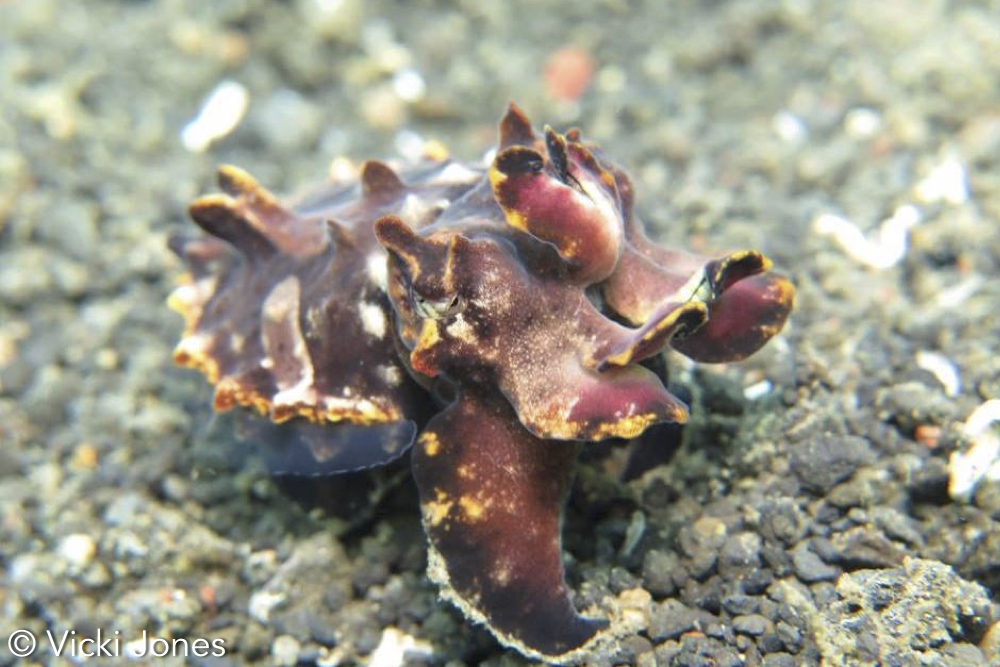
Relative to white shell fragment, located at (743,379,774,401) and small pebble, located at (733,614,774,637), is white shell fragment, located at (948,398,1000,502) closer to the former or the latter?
white shell fragment, located at (743,379,774,401)

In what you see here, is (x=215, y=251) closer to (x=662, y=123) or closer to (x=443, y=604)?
(x=443, y=604)

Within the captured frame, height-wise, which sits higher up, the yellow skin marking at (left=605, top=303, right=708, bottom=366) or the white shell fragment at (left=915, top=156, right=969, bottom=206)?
the yellow skin marking at (left=605, top=303, right=708, bottom=366)

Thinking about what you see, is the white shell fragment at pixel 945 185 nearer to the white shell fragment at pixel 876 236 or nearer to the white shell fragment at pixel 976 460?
the white shell fragment at pixel 876 236

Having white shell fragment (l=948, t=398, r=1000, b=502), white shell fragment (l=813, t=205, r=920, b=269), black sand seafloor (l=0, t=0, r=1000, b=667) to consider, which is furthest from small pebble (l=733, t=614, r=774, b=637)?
white shell fragment (l=813, t=205, r=920, b=269)

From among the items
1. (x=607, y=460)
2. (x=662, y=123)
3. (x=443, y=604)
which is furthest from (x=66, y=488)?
(x=662, y=123)

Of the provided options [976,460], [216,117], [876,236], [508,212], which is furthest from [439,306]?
[216,117]

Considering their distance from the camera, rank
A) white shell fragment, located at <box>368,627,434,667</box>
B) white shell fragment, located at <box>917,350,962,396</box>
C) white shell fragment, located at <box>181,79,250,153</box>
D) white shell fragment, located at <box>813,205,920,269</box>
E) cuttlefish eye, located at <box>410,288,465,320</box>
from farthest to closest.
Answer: white shell fragment, located at <box>181,79,250,153</box> → white shell fragment, located at <box>813,205,920,269</box> → white shell fragment, located at <box>917,350,962,396</box> → white shell fragment, located at <box>368,627,434,667</box> → cuttlefish eye, located at <box>410,288,465,320</box>
